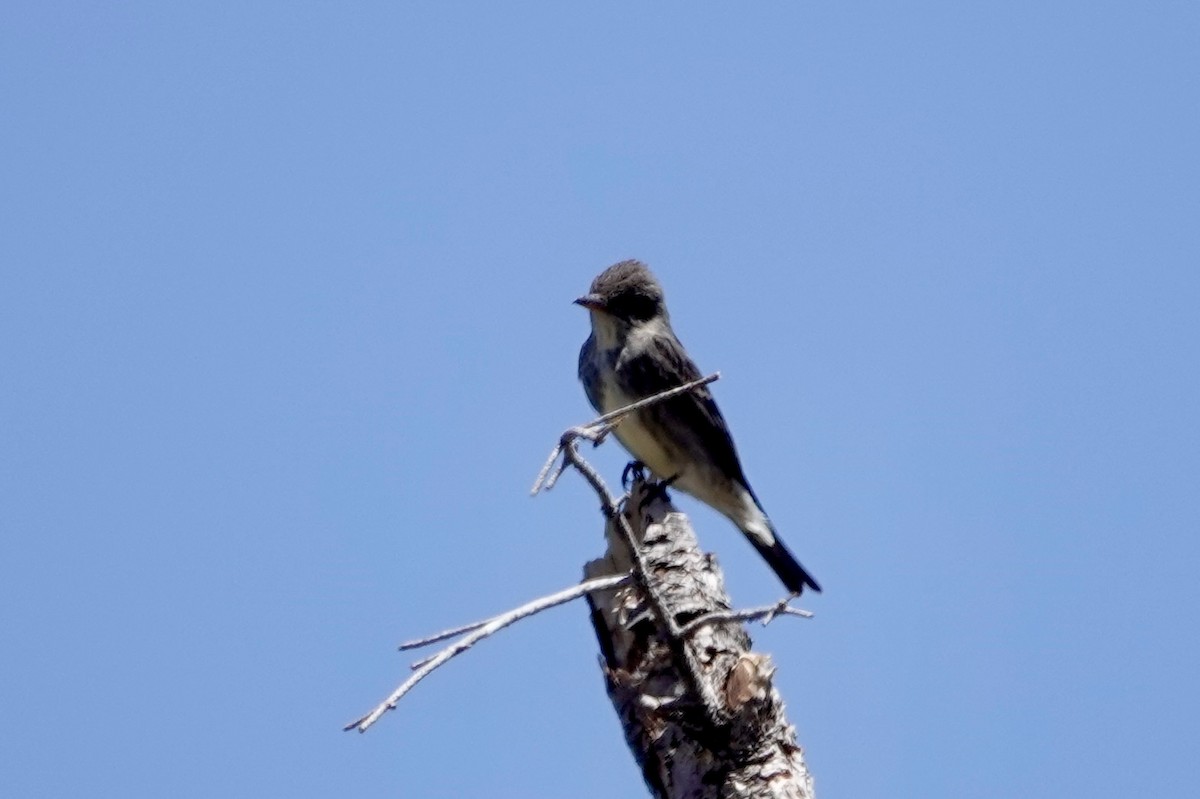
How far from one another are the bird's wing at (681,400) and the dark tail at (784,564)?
1.77 ft

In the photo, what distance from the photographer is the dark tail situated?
10.2 meters

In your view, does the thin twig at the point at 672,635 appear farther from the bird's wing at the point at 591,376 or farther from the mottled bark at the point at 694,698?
the bird's wing at the point at 591,376

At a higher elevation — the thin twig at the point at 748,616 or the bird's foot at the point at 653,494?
the bird's foot at the point at 653,494

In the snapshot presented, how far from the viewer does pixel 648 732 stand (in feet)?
17.9

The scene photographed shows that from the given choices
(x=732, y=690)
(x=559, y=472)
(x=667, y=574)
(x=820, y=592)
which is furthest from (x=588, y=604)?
(x=820, y=592)

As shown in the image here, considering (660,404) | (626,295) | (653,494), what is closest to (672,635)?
(653,494)

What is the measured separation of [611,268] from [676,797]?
17.4 feet

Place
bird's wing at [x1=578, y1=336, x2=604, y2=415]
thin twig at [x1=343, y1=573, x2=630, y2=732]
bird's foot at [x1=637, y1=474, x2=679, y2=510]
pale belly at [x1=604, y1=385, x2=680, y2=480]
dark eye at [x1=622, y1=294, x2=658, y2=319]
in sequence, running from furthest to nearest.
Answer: dark eye at [x1=622, y1=294, x2=658, y2=319], bird's wing at [x1=578, y1=336, x2=604, y2=415], pale belly at [x1=604, y1=385, x2=680, y2=480], bird's foot at [x1=637, y1=474, x2=679, y2=510], thin twig at [x1=343, y1=573, x2=630, y2=732]

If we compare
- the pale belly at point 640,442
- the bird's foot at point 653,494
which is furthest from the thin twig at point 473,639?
the pale belly at point 640,442

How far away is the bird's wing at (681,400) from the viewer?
9.57m

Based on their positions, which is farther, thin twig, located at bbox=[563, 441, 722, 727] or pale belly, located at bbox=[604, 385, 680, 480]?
pale belly, located at bbox=[604, 385, 680, 480]

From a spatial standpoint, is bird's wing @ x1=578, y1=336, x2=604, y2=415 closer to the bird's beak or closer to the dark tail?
the bird's beak

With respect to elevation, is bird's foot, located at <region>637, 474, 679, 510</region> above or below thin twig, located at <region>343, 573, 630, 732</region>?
above

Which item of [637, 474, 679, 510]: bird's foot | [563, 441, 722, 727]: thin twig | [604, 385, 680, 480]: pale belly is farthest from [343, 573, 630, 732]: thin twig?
[604, 385, 680, 480]: pale belly
